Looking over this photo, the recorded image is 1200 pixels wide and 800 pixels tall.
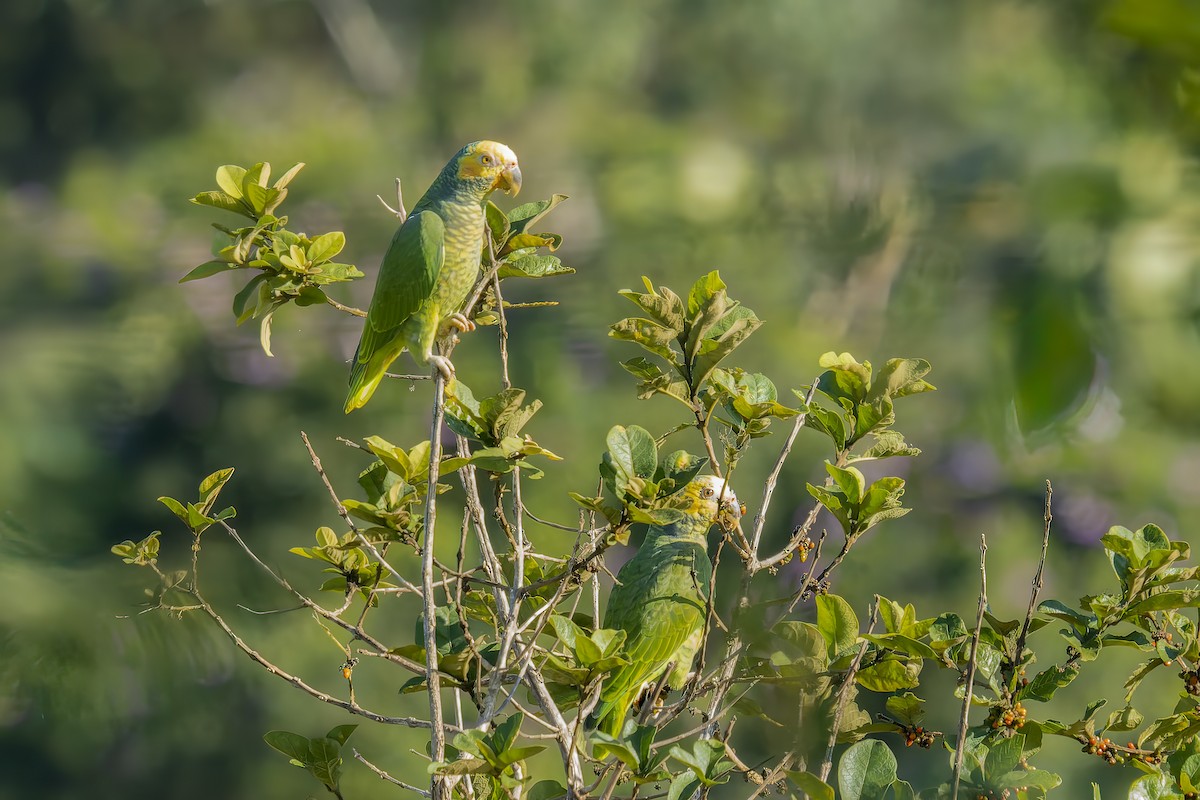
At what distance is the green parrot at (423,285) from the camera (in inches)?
27.6

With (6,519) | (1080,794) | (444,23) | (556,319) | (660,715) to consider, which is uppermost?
(444,23)

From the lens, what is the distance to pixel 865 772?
547mm

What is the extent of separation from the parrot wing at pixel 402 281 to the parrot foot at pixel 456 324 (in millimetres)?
22

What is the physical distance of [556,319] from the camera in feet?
5.54

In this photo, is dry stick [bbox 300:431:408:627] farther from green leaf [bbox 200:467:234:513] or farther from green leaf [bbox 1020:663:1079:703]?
green leaf [bbox 1020:663:1079:703]

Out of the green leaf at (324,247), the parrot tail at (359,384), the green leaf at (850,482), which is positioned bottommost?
the parrot tail at (359,384)

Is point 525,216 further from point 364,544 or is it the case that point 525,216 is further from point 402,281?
point 364,544

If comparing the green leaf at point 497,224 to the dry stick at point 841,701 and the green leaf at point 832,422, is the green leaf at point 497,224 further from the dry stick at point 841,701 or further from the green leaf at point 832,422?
the dry stick at point 841,701

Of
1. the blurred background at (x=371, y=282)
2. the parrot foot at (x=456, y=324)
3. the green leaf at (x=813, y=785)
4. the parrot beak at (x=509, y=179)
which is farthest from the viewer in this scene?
the blurred background at (x=371, y=282)

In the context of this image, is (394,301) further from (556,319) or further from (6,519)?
(6,519)

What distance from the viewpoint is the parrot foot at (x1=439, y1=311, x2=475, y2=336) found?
681mm

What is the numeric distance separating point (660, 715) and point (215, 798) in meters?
1.41

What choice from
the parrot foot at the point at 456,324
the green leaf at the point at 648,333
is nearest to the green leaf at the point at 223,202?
the parrot foot at the point at 456,324

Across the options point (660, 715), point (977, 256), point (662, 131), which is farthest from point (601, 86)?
point (660, 715)
